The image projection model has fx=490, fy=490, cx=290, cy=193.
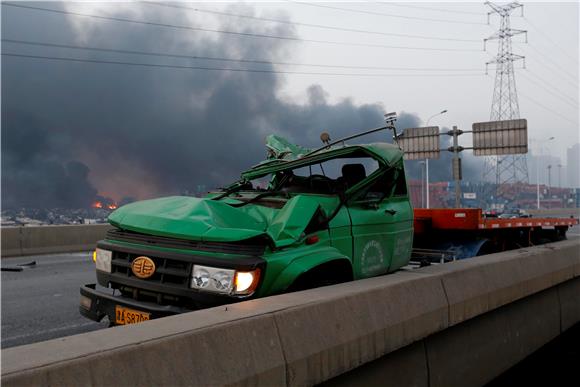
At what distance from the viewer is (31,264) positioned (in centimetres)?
1280

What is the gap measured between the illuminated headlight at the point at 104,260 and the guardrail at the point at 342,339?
6.04ft

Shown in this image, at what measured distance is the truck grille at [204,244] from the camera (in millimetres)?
3625

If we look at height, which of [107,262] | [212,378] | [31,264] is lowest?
[31,264]

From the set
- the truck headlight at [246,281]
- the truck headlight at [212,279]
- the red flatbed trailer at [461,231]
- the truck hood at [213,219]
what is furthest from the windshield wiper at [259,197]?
the red flatbed trailer at [461,231]

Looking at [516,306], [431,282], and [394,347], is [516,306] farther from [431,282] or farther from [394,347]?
[394,347]

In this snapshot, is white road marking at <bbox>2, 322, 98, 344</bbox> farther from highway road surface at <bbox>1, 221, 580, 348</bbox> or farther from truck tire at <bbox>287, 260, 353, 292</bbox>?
truck tire at <bbox>287, 260, 353, 292</bbox>

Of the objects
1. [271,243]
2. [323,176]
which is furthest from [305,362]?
[323,176]

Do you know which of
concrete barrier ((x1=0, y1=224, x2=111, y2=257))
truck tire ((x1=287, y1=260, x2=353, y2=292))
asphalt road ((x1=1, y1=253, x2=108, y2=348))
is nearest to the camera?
truck tire ((x1=287, y1=260, x2=353, y2=292))

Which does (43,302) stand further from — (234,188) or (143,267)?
(143,267)

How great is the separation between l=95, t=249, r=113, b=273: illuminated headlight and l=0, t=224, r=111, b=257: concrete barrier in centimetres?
1266

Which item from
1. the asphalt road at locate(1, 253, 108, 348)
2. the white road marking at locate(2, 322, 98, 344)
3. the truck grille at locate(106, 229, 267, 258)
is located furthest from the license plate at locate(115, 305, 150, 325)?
the white road marking at locate(2, 322, 98, 344)

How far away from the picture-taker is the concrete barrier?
49.7 feet

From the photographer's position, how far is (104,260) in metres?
4.32

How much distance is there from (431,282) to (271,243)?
53.7 inches
